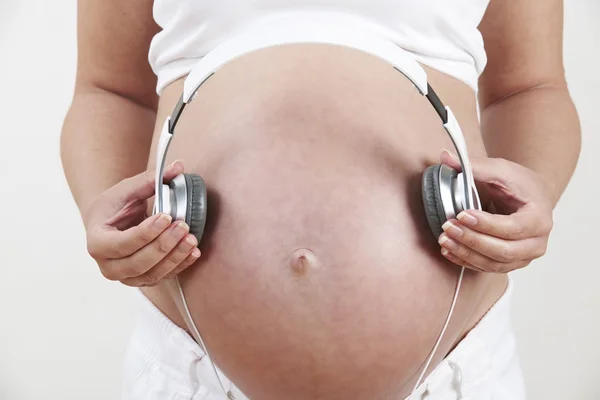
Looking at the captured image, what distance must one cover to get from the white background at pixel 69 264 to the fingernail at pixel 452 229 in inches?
36.4

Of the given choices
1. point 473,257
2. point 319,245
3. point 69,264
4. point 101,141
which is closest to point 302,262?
point 319,245

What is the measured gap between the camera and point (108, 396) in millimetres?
1449

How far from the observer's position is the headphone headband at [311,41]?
22.6 inches

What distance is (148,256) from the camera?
1.91ft

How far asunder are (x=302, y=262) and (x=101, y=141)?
1.15 ft

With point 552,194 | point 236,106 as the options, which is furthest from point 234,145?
point 552,194

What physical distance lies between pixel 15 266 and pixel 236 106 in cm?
93

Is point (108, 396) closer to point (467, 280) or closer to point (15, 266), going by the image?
point (15, 266)

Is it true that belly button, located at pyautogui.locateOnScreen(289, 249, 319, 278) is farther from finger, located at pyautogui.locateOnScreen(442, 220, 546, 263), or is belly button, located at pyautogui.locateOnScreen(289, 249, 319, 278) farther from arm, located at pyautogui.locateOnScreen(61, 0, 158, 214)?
arm, located at pyautogui.locateOnScreen(61, 0, 158, 214)

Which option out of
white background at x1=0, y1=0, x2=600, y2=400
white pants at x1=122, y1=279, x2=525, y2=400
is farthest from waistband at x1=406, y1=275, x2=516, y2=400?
white background at x1=0, y1=0, x2=600, y2=400

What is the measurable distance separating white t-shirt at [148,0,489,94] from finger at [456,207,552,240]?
0.18 meters

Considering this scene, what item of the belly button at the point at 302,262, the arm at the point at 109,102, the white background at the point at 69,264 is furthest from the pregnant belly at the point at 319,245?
the white background at the point at 69,264

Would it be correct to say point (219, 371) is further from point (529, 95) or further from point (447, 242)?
point (529, 95)

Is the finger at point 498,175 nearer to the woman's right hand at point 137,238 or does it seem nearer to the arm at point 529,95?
the arm at point 529,95
